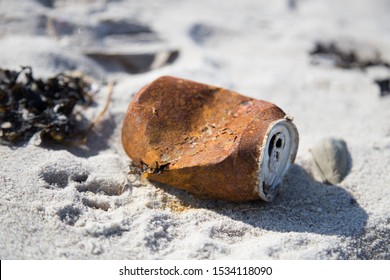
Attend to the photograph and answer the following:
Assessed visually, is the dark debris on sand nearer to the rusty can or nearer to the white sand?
the white sand

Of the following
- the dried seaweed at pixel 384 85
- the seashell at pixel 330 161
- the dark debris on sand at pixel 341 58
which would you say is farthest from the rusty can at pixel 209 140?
the dark debris on sand at pixel 341 58

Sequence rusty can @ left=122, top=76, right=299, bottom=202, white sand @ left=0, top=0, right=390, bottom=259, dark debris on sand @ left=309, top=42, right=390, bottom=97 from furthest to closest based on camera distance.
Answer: dark debris on sand @ left=309, top=42, right=390, bottom=97, rusty can @ left=122, top=76, right=299, bottom=202, white sand @ left=0, top=0, right=390, bottom=259

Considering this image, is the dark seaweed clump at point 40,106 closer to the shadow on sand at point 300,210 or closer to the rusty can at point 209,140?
the rusty can at point 209,140

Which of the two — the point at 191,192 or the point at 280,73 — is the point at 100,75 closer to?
the point at 280,73

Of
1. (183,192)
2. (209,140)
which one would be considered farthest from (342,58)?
(183,192)

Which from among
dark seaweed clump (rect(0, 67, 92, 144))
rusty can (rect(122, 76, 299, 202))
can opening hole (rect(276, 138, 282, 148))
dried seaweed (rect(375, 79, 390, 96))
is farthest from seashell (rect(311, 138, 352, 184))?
dark seaweed clump (rect(0, 67, 92, 144))

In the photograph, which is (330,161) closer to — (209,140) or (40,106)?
(209,140)
